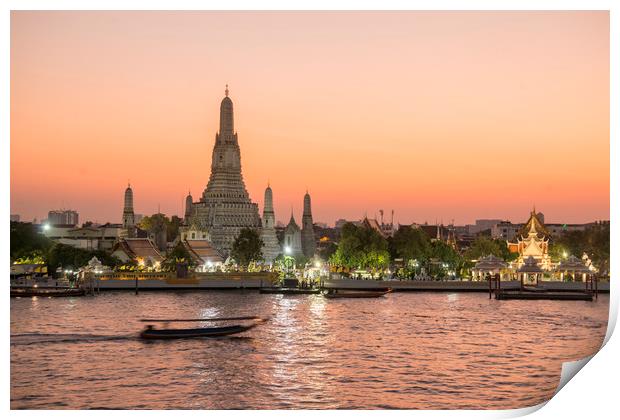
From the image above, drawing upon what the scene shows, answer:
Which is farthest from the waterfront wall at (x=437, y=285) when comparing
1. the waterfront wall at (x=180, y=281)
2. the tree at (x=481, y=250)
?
the tree at (x=481, y=250)

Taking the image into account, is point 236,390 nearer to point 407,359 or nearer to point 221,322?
point 407,359

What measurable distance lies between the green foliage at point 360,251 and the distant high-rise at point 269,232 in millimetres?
10935

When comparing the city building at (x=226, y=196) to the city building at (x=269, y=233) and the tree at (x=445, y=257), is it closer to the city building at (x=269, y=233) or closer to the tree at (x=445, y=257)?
the city building at (x=269, y=233)

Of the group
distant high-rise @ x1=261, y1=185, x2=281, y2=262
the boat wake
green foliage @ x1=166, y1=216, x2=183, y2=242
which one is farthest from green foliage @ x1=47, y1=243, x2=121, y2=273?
green foliage @ x1=166, y1=216, x2=183, y2=242

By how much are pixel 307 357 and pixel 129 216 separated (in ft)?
132

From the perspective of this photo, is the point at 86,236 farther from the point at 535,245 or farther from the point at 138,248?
the point at 535,245

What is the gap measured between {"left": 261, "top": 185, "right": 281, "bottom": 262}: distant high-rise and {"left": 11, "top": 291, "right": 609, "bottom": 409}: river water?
23618mm

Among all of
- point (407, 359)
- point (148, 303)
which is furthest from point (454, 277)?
point (407, 359)

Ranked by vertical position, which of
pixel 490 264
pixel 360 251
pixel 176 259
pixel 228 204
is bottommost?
pixel 490 264

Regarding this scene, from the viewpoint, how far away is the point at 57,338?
2252 cm

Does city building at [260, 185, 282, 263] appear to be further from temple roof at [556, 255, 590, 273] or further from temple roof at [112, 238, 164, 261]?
temple roof at [556, 255, 590, 273]

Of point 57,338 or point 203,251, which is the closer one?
point 57,338

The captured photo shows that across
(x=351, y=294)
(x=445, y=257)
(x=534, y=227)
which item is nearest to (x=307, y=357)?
(x=351, y=294)

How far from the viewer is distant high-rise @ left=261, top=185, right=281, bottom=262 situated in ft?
183
